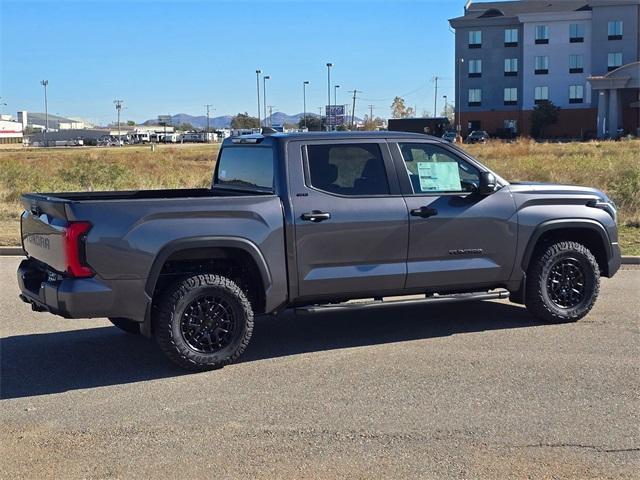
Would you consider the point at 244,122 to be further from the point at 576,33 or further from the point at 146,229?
the point at 146,229

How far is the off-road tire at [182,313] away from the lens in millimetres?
6320

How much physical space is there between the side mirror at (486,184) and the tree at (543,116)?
8076 centimetres

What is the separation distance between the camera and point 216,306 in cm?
655

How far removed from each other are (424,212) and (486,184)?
25.6 inches

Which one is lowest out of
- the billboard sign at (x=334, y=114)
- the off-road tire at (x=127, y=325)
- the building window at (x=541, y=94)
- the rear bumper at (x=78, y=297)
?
the off-road tire at (x=127, y=325)

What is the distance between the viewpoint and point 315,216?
6.75 meters

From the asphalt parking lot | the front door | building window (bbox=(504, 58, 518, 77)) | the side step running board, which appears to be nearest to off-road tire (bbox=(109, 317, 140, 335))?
the asphalt parking lot

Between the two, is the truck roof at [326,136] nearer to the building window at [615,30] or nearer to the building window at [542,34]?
the building window at [615,30]

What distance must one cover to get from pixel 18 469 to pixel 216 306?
2280mm

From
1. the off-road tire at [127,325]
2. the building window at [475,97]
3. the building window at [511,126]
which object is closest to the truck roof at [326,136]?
the off-road tire at [127,325]

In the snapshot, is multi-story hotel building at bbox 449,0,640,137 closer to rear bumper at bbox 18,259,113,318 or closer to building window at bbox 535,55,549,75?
building window at bbox 535,55,549,75

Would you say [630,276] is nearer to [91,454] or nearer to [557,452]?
[557,452]

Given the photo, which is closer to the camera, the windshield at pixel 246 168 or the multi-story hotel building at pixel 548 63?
the windshield at pixel 246 168

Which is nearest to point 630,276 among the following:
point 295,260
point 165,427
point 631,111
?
point 295,260
